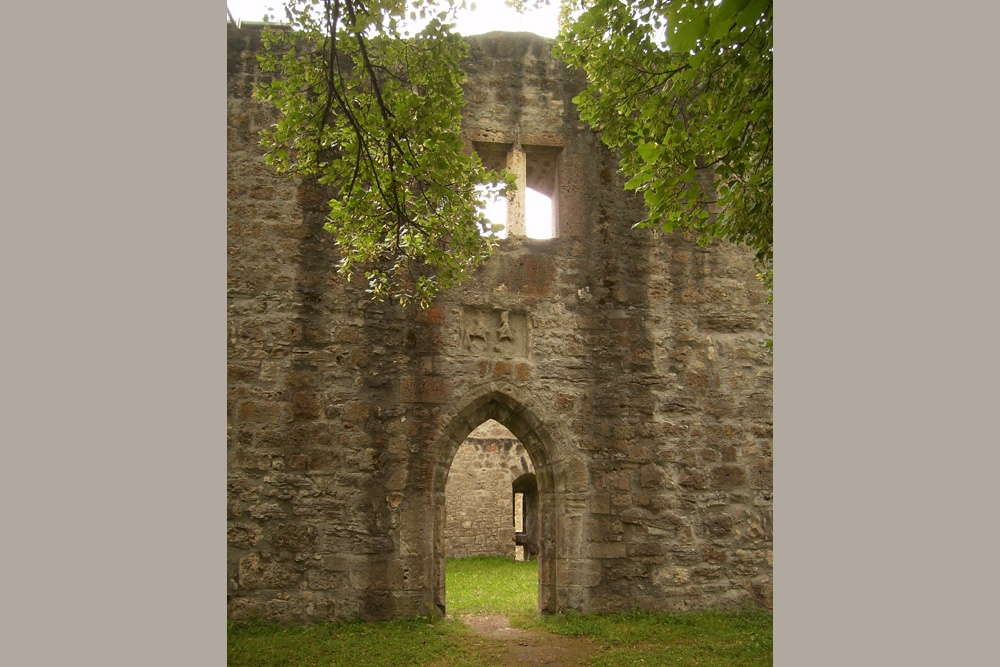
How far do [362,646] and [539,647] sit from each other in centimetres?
152

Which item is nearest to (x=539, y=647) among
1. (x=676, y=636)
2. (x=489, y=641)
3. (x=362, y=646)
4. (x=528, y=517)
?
(x=489, y=641)

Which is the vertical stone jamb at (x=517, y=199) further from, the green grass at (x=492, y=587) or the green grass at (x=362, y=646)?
the green grass at (x=492, y=587)

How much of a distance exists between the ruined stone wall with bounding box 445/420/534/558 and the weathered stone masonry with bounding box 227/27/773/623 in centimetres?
808

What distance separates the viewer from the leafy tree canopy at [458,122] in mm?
4270

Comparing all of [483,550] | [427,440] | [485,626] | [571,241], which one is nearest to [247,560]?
[427,440]

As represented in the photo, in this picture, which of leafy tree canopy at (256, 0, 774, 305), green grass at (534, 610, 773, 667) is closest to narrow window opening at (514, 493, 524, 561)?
green grass at (534, 610, 773, 667)

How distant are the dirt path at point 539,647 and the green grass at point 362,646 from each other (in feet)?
0.57

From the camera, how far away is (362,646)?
5988mm

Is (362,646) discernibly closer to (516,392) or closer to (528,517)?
(516,392)

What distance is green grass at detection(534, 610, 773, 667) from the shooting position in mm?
5914

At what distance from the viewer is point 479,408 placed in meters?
7.27

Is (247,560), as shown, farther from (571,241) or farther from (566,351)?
(571,241)

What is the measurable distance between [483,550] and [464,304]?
9455 mm

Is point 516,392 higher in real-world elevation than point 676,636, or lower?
higher
